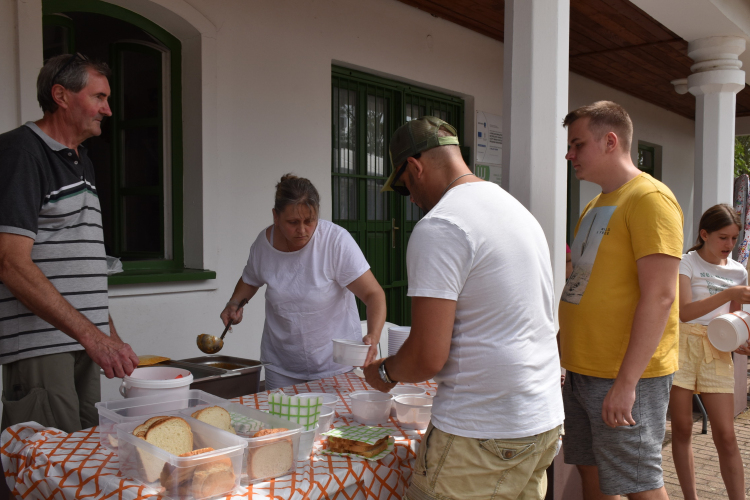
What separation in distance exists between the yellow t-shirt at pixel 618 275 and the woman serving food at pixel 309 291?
0.88m

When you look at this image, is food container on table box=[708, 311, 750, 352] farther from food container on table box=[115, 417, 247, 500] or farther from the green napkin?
food container on table box=[115, 417, 247, 500]

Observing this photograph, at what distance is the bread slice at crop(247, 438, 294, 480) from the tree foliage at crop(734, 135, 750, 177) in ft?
42.6

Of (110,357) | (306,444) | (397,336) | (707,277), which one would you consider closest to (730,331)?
(707,277)

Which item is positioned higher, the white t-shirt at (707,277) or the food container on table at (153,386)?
the white t-shirt at (707,277)

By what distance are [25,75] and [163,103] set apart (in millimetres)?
1114

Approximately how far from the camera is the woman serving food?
2.77 meters

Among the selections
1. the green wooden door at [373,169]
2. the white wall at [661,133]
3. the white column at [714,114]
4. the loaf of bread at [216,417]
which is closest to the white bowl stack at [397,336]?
the loaf of bread at [216,417]

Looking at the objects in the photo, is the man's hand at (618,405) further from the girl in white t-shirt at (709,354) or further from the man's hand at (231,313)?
the man's hand at (231,313)

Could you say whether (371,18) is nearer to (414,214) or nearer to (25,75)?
(414,214)

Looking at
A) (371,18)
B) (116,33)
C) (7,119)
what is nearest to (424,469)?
(7,119)

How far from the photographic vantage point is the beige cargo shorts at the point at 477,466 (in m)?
1.58

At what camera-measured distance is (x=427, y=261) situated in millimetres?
1531

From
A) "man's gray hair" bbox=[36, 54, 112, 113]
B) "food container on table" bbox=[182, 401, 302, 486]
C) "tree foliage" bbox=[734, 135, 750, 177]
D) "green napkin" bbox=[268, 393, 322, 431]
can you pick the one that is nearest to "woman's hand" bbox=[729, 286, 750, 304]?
"green napkin" bbox=[268, 393, 322, 431]

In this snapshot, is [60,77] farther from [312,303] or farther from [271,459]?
[271,459]
